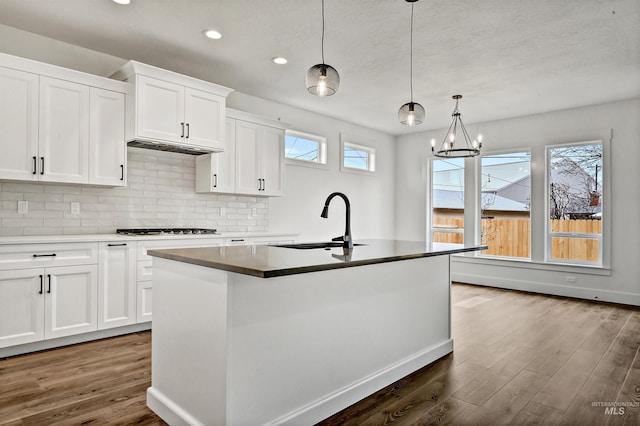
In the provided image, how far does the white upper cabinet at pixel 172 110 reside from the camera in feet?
11.9

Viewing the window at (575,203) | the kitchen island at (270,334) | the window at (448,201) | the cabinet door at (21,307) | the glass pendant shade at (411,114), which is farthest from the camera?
the window at (448,201)

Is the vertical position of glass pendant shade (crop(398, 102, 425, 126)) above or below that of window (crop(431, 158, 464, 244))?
above

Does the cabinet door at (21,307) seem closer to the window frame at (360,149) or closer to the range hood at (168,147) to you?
the range hood at (168,147)

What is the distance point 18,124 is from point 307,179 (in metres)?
3.60

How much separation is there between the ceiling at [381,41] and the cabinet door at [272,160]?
565 mm

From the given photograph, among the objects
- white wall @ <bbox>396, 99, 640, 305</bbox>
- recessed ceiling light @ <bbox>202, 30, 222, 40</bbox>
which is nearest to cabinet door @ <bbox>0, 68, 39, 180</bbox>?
recessed ceiling light @ <bbox>202, 30, 222, 40</bbox>

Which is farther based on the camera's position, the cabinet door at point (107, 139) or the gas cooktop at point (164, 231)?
the gas cooktop at point (164, 231)

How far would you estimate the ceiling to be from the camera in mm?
3051

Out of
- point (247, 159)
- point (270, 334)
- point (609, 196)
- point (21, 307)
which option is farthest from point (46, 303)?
point (609, 196)

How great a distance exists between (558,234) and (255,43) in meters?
5.02

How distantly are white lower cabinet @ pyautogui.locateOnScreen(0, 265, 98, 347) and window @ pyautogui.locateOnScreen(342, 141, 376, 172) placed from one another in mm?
4274

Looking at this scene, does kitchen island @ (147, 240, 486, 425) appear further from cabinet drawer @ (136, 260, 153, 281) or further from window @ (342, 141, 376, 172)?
window @ (342, 141, 376, 172)

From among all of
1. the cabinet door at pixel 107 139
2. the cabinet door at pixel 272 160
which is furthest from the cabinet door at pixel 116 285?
the cabinet door at pixel 272 160

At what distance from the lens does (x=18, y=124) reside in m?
3.16
